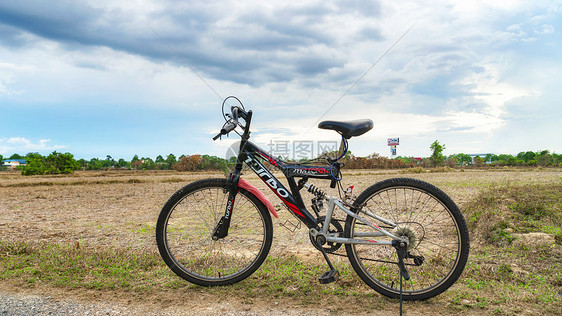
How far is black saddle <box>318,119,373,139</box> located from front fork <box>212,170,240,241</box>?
3.94ft

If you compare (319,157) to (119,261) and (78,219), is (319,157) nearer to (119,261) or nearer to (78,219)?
(119,261)

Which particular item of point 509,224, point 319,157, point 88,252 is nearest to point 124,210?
point 88,252

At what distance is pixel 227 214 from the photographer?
3.89 m

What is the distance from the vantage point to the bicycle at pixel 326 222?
3.42 meters

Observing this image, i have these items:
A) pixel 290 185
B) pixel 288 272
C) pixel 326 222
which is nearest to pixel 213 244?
pixel 288 272

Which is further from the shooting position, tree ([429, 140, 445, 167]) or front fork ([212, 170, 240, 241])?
tree ([429, 140, 445, 167])

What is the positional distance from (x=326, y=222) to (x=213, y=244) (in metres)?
1.63

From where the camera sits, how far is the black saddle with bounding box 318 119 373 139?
350cm

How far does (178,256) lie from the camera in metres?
4.46

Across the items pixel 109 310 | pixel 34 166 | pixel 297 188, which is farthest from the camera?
pixel 34 166

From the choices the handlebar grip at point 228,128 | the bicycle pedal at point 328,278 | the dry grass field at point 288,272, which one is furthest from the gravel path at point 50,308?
the handlebar grip at point 228,128

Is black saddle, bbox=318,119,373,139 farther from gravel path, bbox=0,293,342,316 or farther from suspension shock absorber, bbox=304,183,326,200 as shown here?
gravel path, bbox=0,293,342,316

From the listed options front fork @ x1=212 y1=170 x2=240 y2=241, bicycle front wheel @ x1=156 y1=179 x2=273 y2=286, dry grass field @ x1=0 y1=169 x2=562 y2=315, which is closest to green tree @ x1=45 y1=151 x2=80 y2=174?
dry grass field @ x1=0 y1=169 x2=562 y2=315

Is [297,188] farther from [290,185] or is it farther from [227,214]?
[227,214]
